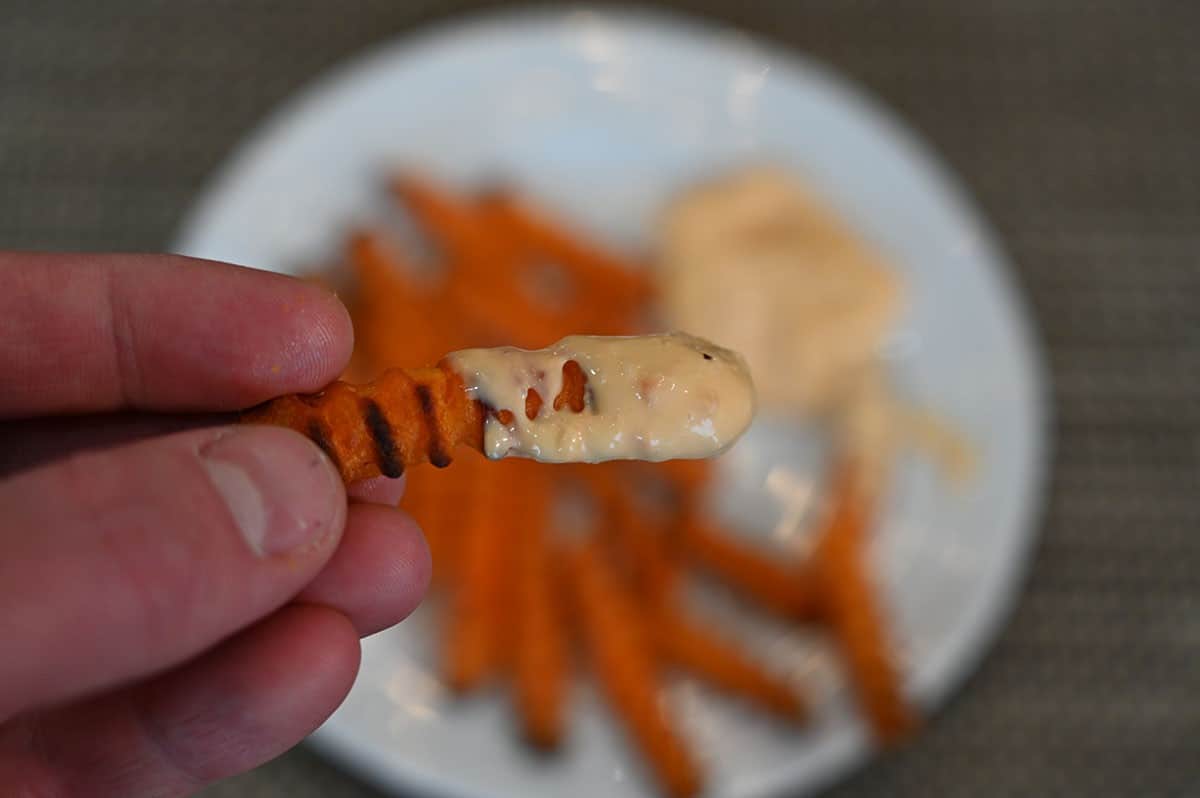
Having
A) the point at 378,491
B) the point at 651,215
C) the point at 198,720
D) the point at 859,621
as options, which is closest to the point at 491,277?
the point at 651,215

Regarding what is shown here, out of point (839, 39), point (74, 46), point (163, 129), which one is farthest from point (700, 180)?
point (74, 46)

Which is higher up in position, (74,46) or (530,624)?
(74,46)

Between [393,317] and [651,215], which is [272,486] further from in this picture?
[651,215]

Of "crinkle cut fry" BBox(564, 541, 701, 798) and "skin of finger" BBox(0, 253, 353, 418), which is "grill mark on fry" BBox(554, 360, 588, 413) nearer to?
"skin of finger" BBox(0, 253, 353, 418)

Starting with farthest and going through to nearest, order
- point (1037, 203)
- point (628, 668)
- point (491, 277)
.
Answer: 1. point (1037, 203)
2. point (491, 277)
3. point (628, 668)

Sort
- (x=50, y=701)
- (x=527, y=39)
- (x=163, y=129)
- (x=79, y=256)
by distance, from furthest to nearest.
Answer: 1. (x=163, y=129)
2. (x=527, y=39)
3. (x=79, y=256)
4. (x=50, y=701)

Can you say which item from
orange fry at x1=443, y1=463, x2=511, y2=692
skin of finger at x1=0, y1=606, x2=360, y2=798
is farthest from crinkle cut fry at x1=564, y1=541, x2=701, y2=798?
skin of finger at x1=0, y1=606, x2=360, y2=798

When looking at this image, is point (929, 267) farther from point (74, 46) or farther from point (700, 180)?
Result: point (74, 46)

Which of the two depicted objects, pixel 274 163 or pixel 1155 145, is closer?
pixel 274 163
